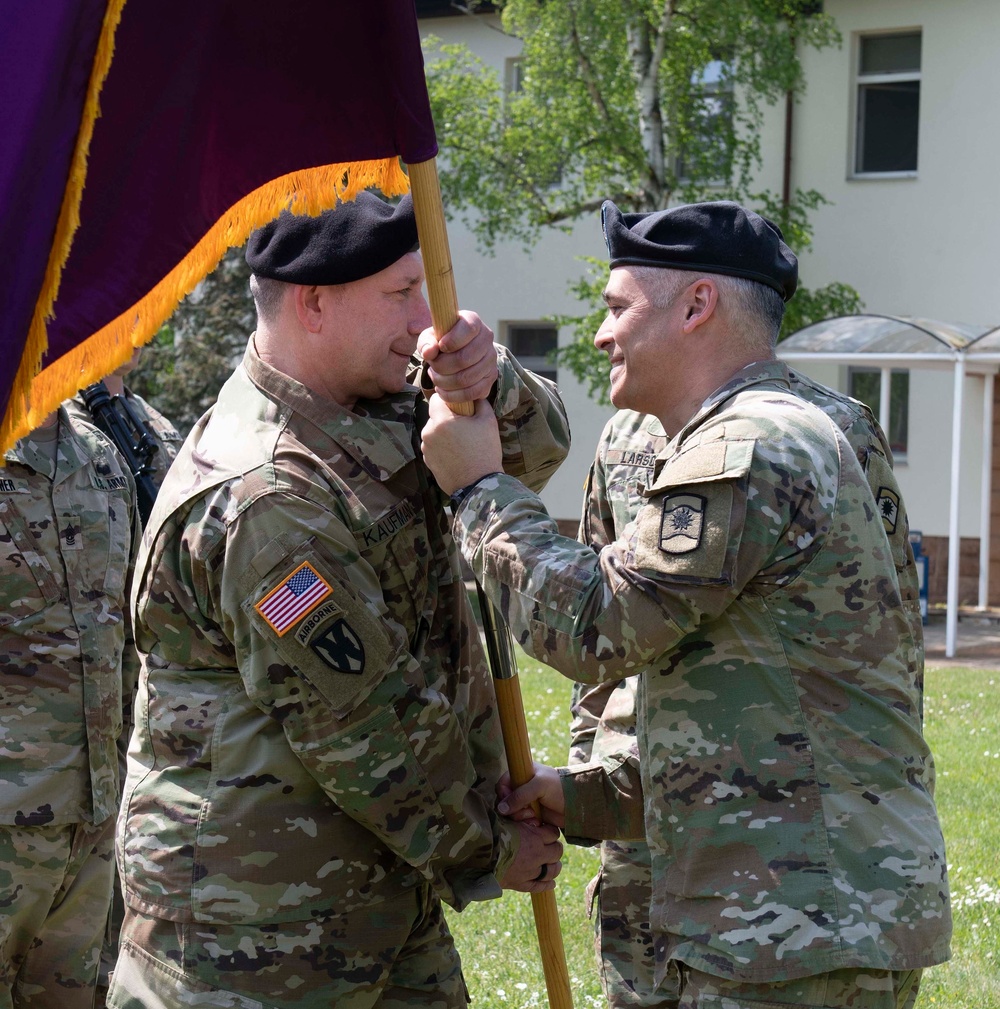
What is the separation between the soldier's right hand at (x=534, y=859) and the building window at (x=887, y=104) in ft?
54.6

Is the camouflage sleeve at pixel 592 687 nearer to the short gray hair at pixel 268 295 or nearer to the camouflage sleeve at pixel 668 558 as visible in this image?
the short gray hair at pixel 268 295

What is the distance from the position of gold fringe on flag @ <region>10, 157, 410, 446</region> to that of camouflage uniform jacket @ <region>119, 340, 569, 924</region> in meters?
0.34

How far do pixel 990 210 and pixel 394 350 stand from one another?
1618cm

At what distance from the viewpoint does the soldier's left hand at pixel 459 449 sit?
2787 millimetres

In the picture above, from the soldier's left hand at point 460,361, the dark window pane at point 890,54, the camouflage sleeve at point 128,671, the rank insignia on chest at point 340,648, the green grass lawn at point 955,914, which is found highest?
the dark window pane at point 890,54

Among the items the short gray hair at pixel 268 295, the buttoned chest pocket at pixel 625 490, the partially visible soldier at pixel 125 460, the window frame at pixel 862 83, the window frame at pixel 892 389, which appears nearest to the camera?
the short gray hair at pixel 268 295

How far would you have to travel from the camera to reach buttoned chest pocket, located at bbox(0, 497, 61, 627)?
14.0ft

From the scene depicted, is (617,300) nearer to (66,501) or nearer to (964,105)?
(66,501)

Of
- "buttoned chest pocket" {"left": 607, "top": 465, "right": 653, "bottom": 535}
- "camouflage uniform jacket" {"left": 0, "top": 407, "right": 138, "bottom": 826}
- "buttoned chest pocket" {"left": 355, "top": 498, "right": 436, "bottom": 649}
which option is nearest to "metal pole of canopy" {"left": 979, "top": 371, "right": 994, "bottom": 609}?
"buttoned chest pocket" {"left": 607, "top": 465, "right": 653, "bottom": 535}

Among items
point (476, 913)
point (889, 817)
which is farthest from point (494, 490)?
point (476, 913)

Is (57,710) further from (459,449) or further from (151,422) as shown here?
(459,449)

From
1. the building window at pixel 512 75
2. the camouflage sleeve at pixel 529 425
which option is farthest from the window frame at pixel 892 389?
the camouflage sleeve at pixel 529 425

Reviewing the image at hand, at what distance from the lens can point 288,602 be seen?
8.79 ft

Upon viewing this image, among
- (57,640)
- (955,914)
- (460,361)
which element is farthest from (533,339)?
(460,361)
